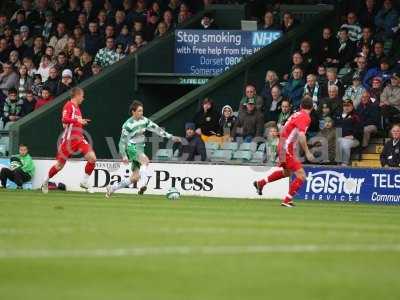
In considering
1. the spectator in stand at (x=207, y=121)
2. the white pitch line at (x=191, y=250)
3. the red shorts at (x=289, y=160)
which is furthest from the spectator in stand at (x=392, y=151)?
the white pitch line at (x=191, y=250)

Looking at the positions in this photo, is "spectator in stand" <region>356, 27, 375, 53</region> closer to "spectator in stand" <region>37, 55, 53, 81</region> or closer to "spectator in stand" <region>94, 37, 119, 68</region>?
"spectator in stand" <region>94, 37, 119, 68</region>

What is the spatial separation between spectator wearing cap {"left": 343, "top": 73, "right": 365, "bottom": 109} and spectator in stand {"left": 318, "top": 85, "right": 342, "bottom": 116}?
0.26 m

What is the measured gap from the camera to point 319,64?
28531 mm

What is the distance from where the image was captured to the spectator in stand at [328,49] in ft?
93.0

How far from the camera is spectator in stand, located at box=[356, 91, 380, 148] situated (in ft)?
85.0

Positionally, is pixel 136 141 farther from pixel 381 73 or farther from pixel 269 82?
pixel 381 73

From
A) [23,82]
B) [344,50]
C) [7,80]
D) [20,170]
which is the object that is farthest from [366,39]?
[7,80]

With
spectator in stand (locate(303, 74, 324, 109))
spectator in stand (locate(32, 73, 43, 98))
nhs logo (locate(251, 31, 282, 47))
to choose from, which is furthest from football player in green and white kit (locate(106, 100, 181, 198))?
spectator in stand (locate(32, 73, 43, 98))

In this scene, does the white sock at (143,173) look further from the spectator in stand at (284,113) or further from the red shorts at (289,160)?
the spectator in stand at (284,113)

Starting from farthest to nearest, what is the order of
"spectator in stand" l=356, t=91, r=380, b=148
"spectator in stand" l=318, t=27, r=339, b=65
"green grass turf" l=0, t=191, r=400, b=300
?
"spectator in stand" l=318, t=27, r=339, b=65
"spectator in stand" l=356, t=91, r=380, b=148
"green grass turf" l=0, t=191, r=400, b=300

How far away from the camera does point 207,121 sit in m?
28.6

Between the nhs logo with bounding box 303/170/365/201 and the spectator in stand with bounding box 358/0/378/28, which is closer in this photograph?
the nhs logo with bounding box 303/170/365/201

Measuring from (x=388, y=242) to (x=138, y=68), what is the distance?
20.9 m

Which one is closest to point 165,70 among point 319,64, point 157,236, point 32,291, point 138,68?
point 138,68
